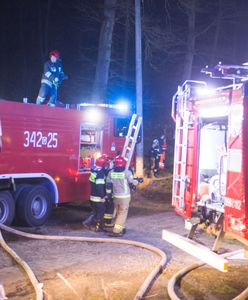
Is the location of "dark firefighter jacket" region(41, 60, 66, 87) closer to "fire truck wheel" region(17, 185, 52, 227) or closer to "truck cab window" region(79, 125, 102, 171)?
"truck cab window" region(79, 125, 102, 171)

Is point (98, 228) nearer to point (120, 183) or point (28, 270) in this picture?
point (120, 183)

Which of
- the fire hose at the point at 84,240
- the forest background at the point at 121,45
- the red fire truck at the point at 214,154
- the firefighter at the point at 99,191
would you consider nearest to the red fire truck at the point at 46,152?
the fire hose at the point at 84,240

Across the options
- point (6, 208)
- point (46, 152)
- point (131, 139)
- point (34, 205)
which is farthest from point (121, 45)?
point (6, 208)

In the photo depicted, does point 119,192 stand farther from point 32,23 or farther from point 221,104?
point 32,23

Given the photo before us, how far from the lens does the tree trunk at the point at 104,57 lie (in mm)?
14773

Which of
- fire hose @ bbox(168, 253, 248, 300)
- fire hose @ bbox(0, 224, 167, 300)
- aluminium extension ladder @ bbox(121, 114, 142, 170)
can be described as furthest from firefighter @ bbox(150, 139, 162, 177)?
fire hose @ bbox(168, 253, 248, 300)

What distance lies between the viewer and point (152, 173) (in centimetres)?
1612

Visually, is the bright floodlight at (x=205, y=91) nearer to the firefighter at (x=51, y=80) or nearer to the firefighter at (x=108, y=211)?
the firefighter at (x=108, y=211)

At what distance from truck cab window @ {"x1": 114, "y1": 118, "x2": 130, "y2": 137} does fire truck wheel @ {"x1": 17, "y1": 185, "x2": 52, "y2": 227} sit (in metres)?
2.54

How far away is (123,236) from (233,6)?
16.3 meters

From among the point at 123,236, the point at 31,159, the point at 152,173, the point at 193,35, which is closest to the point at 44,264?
the point at 123,236

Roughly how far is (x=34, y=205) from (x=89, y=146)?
212 cm

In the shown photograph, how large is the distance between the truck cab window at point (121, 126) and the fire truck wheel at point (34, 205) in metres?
2.54

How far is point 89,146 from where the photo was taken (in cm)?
1065
